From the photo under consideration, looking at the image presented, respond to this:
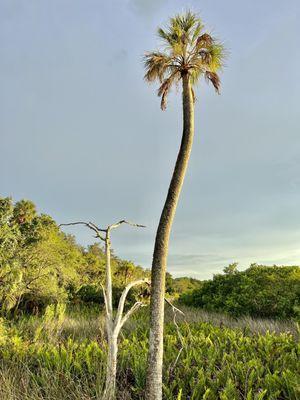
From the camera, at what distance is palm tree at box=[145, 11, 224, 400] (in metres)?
6.21

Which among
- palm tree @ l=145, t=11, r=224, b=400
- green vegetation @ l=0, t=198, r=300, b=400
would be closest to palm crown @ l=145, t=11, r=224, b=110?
palm tree @ l=145, t=11, r=224, b=400

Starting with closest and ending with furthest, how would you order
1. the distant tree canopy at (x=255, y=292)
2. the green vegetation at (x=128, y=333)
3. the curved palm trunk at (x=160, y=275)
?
the curved palm trunk at (x=160, y=275) < the green vegetation at (x=128, y=333) < the distant tree canopy at (x=255, y=292)

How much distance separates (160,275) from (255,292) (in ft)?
42.8

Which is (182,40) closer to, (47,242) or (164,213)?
(164,213)

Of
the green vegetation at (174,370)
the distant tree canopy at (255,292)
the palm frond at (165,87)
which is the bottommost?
the green vegetation at (174,370)

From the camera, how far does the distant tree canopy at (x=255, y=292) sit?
1688 centimetres

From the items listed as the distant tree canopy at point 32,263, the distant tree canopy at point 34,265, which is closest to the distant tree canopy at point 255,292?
the distant tree canopy at point 34,265

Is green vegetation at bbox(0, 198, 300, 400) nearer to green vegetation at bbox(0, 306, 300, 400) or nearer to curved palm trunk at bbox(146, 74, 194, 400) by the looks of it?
green vegetation at bbox(0, 306, 300, 400)

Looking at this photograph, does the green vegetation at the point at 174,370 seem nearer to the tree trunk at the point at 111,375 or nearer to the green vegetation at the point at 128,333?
the green vegetation at the point at 128,333

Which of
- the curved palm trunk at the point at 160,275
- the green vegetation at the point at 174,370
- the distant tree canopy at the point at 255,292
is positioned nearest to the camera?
the curved palm trunk at the point at 160,275

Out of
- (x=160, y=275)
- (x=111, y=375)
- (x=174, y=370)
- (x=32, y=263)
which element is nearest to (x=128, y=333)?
(x=174, y=370)

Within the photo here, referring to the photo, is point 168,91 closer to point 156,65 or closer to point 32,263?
point 156,65

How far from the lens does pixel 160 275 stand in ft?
20.6

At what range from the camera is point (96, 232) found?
762cm
